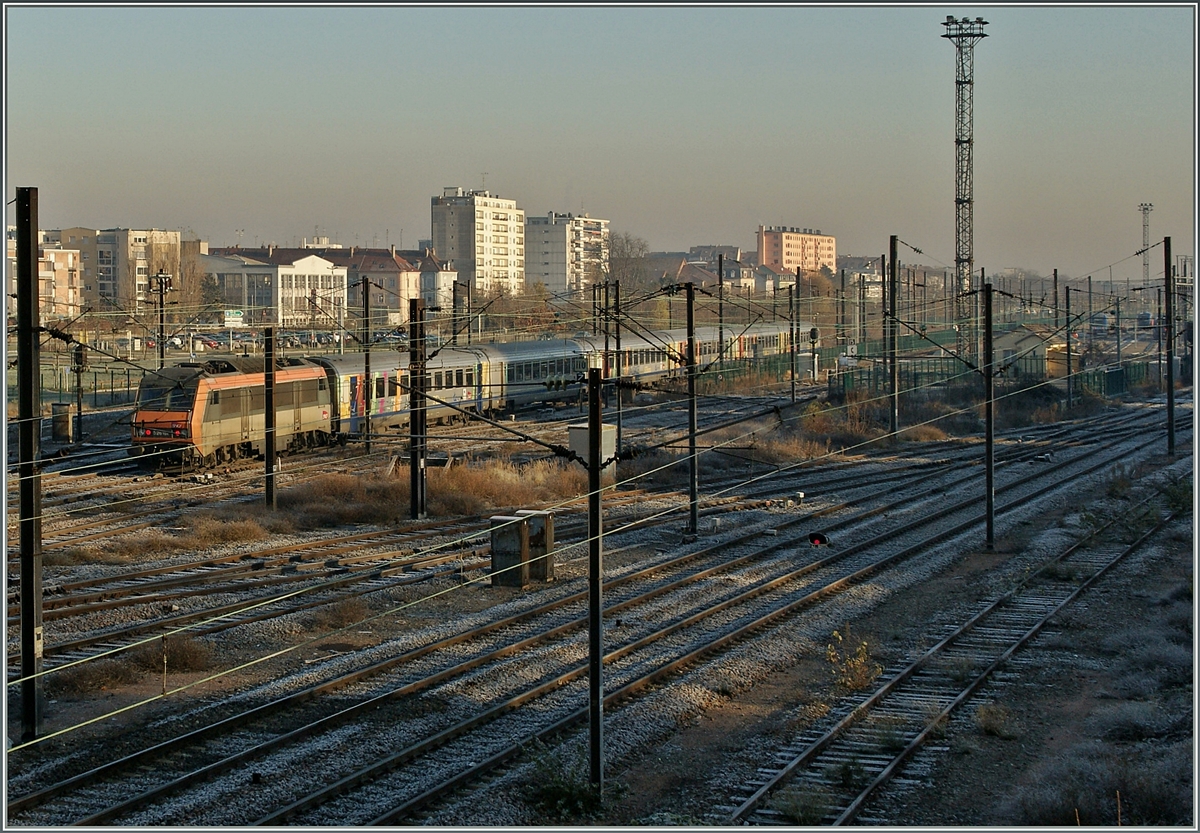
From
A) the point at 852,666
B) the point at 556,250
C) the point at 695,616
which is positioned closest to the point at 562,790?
the point at 852,666

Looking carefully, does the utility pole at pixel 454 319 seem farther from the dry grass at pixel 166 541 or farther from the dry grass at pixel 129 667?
the dry grass at pixel 129 667

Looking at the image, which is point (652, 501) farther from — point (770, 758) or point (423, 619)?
point (770, 758)

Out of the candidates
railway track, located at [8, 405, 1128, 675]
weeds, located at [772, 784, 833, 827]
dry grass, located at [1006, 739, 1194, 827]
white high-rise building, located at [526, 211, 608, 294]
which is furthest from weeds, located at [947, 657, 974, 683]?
white high-rise building, located at [526, 211, 608, 294]

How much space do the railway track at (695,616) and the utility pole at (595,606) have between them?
3.55 feet

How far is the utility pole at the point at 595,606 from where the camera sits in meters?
11.7

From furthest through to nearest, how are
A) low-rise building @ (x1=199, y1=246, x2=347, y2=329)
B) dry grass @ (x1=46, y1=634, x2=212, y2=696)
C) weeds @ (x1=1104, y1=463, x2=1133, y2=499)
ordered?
low-rise building @ (x1=199, y1=246, x2=347, y2=329), weeds @ (x1=1104, y1=463, x2=1133, y2=499), dry grass @ (x1=46, y1=634, x2=212, y2=696)

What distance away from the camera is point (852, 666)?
15445mm

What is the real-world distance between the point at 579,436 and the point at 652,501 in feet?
18.3

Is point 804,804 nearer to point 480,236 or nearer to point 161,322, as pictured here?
point 161,322

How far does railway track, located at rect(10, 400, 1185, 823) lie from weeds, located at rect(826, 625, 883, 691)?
141 cm

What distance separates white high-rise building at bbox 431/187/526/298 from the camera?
549 feet

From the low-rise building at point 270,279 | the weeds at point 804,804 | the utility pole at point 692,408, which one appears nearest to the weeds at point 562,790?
the weeds at point 804,804

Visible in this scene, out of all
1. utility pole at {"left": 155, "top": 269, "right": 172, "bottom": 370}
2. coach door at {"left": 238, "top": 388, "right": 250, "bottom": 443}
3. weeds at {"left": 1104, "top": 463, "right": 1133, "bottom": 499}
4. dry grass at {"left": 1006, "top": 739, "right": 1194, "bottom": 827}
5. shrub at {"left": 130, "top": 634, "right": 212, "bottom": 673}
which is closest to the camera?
dry grass at {"left": 1006, "top": 739, "right": 1194, "bottom": 827}

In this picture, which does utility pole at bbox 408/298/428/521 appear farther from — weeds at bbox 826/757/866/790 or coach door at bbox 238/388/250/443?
weeds at bbox 826/757/866/790
